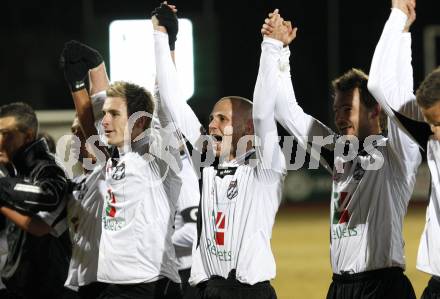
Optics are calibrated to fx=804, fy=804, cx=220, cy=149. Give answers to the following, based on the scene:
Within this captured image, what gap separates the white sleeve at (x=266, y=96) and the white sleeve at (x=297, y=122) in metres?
0.25

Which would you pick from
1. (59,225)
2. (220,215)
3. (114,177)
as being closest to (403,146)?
(220,215)

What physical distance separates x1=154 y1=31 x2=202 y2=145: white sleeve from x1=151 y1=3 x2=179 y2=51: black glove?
0.06 m

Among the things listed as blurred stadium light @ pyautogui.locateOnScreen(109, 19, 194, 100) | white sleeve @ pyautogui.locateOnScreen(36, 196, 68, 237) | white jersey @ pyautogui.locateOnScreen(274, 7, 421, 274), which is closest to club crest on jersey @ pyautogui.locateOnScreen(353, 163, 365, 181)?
white jersey @ pyautogui.locateOnScreen(274, 7, 421, 274)

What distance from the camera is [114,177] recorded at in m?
4.33

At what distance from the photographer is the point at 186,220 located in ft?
17.5

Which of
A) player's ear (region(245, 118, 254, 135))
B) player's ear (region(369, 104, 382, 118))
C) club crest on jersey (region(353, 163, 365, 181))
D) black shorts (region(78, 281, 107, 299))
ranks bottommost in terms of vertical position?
black shorts (region(78, 281, 107, 299))

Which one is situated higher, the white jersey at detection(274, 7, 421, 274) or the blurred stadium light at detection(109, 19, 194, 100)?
the blurred stadium light at detection(109, 19, 194, 100)

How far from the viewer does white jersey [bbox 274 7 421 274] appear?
3.87 metres

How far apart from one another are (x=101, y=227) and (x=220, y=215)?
882 millimetres

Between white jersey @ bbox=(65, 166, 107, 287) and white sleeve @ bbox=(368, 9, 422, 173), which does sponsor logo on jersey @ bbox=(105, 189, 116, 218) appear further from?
white sleeve @ bbox=(368, 9, 422, 173)

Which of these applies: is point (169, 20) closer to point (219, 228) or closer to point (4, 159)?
point (219, 228)

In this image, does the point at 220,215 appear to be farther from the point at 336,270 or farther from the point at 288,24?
the point at 288,24

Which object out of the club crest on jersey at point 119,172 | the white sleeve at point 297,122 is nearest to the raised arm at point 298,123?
the white sleeve at point 297,122

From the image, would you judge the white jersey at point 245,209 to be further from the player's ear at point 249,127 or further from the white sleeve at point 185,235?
the white sleeve at point 185,235
